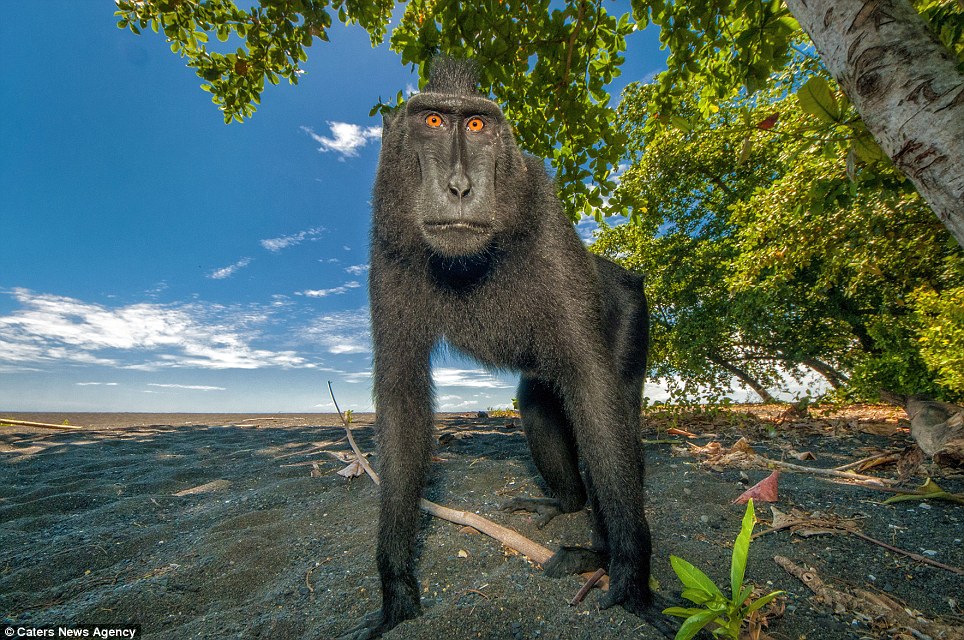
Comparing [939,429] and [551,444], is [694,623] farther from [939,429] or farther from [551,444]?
[939,429]

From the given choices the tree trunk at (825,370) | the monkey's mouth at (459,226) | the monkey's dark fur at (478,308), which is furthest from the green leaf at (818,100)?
the tree trunk at (825,370)

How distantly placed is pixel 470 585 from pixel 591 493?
73 cm

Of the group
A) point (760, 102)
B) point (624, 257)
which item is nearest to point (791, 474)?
point (624, 257)

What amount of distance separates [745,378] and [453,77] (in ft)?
32.2

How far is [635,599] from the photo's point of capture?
1.82 m

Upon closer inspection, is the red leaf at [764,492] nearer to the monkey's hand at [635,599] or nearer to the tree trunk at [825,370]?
the monkey's hand at [635,599]

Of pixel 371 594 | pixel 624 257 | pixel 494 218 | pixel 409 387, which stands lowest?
pixel 371 594

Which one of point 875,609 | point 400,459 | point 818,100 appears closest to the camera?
point 818,100

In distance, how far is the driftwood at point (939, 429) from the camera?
3590 mm

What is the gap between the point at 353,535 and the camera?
2.71m

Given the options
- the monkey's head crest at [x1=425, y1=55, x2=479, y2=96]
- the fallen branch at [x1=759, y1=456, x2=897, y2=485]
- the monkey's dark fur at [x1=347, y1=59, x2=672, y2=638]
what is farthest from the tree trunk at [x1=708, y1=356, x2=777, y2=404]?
the monkey's head crest at [x1=425, y1=55, x2=479, y2=96]

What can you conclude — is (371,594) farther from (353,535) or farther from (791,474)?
(791,474)

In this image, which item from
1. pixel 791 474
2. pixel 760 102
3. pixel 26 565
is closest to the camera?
pixel 26 565

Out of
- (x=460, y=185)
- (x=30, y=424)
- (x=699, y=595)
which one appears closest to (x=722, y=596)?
(x=699, y=595)
